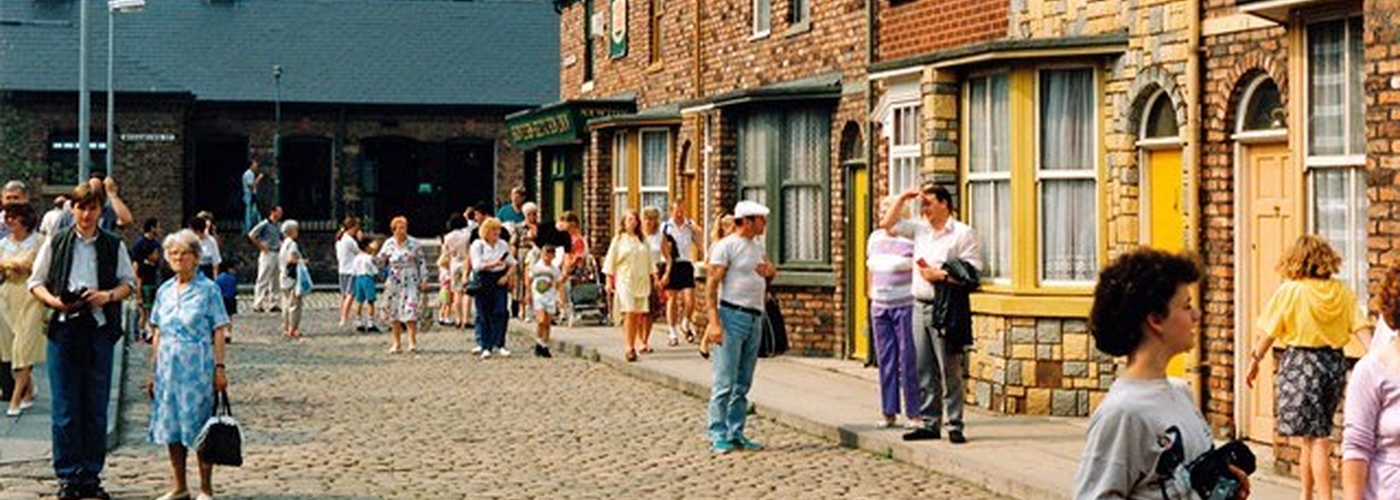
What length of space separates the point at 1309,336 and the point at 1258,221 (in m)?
3.23

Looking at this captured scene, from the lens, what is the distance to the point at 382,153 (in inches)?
2159

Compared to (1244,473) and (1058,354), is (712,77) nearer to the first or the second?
(1058,354)

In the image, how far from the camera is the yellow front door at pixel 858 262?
2278 cm

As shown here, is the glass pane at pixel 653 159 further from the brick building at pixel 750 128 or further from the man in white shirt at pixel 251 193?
the man in white shirt at pixel 251 193

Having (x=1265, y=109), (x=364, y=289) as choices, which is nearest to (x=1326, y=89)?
(x=1265, y=109)

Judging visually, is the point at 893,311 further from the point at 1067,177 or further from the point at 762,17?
the point at 762,17

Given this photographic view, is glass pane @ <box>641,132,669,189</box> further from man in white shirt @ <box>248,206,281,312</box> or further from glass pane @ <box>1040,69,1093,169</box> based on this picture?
glass pane @ <box>1040,69,1093,169</box>

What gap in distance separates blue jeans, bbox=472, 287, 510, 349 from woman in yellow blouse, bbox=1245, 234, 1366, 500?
1396 cm

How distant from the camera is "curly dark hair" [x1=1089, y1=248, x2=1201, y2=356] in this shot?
5129 mm

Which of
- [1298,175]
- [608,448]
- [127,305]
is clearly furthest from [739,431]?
[127,305]

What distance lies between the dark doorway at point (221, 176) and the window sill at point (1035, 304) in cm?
3786

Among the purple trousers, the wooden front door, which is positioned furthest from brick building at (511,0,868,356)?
the wooden front door

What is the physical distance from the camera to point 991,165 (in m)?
17.7

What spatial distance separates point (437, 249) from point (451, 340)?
21593mm
